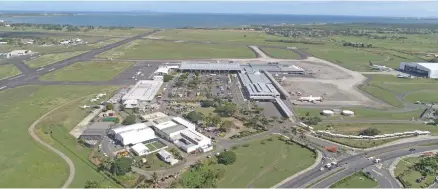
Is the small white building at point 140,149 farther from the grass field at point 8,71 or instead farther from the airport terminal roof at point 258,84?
the grass field at point 8,71

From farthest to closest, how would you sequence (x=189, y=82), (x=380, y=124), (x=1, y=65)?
(x=1, y=65), (x=189, y=82), (x=380, y=124)

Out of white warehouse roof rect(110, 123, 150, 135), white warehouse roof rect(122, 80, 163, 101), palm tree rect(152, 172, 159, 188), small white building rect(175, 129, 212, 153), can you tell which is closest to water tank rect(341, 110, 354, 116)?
small white building rect(175, 129, 212, 153)

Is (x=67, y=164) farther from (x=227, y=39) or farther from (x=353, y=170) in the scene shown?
(x=227, y=39)

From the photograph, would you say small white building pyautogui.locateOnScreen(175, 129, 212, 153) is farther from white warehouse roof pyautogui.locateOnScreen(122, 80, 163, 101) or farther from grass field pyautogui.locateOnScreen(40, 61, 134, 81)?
grass field pyautogui.locateOnScreen(40, 61, 134, 81)

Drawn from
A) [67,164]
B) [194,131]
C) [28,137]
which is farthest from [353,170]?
[28,137]

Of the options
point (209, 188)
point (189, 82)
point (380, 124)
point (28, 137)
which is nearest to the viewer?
point (209, 188)

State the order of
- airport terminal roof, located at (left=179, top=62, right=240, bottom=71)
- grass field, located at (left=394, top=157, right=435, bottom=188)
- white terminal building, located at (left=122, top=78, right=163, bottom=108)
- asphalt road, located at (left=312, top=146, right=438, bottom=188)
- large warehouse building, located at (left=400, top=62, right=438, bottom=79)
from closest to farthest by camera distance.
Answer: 1. grass field, located at (left=394, top=157, right=435, bottom=188)
2. asphalt road, located at (left=312, top=146, right=438, bottom=188)
3. white terminal building, located at (left=122, top=78, right=163, bottom=108)
4. large warehouse building, located at (left=400, top=62, right=438, bottom=79)
5. airport terminal roof, located at (left=179, top=62, right=240, bottom=71)

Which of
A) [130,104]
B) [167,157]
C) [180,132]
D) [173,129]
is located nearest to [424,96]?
[180,132]

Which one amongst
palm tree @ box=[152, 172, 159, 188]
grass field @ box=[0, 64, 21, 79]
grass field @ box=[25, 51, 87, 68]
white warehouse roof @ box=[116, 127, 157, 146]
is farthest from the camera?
grass field @ box=[25, 51, 87, 68]
